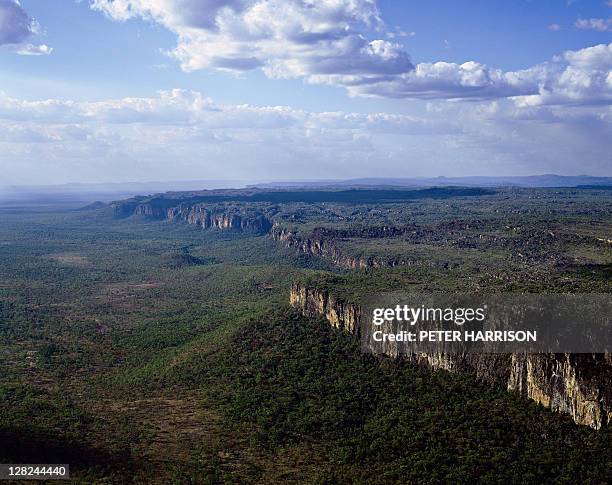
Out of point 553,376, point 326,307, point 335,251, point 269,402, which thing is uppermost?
point 326,307

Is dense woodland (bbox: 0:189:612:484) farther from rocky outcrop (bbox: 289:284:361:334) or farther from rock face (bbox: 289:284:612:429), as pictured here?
rocky outcrop (bbox: 289:284:361:334)

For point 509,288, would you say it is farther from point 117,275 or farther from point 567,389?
point 117,275

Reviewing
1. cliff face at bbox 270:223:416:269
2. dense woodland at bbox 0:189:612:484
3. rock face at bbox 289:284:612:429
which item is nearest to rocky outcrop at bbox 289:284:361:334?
dense woodland at bbox 0:189:612:484

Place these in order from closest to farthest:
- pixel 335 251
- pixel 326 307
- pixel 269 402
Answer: pixel 269 402
pixel 326 307
pixel 335 251


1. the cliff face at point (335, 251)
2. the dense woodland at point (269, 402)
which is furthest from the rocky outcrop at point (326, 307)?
the cliff face at point (335, 251)

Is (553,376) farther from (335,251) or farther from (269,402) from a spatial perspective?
(335,251)

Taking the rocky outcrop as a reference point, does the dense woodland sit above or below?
below

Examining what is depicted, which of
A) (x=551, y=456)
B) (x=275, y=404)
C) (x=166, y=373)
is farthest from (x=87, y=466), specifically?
(x=551, y=456)

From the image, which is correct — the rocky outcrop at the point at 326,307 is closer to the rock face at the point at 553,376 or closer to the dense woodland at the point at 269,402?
the dense woodland at the point at 269,402

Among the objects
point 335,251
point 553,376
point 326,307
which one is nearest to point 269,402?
point 326,307
